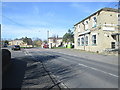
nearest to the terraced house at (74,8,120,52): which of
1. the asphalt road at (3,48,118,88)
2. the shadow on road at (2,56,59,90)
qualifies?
the asphalt road at (3,48,118,88)

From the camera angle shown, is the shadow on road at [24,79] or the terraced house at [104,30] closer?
the shadow on road at [24,79]

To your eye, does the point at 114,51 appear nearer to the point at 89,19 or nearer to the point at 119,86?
the point at 89,19

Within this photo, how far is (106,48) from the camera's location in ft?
76.8

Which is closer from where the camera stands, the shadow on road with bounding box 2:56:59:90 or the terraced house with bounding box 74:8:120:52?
the shadow on road with bounding box 2:56:59:90

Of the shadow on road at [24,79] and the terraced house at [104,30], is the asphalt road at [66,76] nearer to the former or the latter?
the shadow on road at [24,79]

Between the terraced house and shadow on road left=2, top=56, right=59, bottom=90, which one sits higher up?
the terraced house

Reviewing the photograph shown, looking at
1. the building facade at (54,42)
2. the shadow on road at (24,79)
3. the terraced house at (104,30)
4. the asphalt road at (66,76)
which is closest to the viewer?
the shadow on road at (24,79)

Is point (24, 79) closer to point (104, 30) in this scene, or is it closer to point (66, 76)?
point (66, 76)

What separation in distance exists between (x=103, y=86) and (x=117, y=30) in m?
22.3

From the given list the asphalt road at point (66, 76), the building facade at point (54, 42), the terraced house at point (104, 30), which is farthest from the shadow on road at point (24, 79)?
the building facade at point (54, 42)

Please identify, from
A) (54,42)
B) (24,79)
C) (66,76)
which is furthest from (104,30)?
(54,42)

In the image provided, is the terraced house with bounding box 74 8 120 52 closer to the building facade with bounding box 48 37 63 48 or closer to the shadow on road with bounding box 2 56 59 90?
the shadow on road with bounding box 2 56 59 90

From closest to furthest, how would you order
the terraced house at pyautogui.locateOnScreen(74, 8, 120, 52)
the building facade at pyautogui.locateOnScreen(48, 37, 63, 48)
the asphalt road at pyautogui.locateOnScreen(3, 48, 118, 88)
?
the asphalt road at pyautogui.locateOnScreen(3, 48, 118, 88), the terraced house at pyautogui.locateOnScreen(74, 8, 120, 52), the building facade at pyautogui.locateOnScreen(48, 37, 63, 48)

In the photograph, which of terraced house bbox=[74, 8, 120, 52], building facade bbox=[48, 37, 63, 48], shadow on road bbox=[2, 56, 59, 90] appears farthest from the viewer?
building facade bbox=[48, 37, 63, 48]
